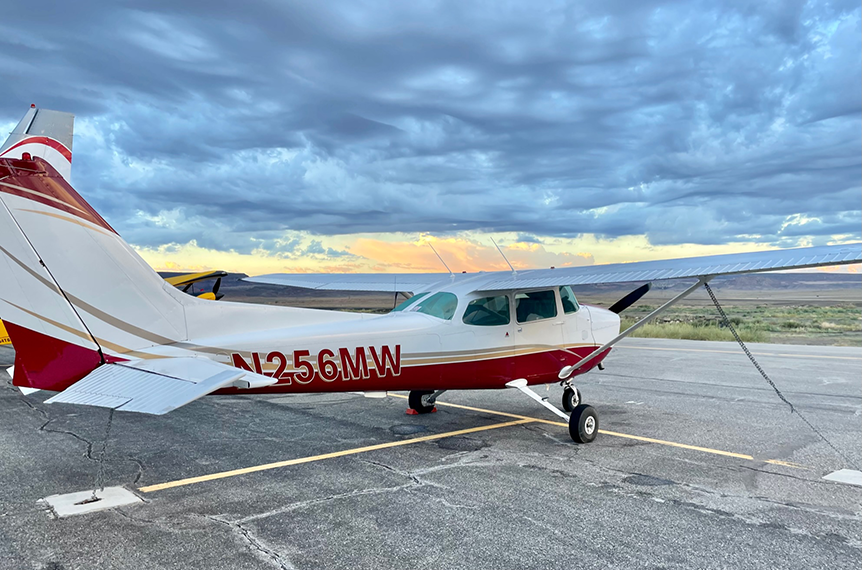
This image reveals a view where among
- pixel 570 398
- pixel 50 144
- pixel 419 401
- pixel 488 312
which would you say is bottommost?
pixel 419 401

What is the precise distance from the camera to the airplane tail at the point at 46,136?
49.6 feet

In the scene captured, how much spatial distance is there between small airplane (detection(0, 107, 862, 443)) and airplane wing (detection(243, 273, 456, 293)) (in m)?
1.91

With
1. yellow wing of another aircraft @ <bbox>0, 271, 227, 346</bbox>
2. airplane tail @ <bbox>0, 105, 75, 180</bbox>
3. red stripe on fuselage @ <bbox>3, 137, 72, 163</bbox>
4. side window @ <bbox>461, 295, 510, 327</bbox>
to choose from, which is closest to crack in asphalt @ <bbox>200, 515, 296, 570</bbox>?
side window @ <bbox>461, 295, 510, 327</bbox>

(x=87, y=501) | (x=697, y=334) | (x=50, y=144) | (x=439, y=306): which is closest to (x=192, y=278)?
(x=50, y=144)

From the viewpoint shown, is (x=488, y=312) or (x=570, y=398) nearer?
(x=488, y=312)

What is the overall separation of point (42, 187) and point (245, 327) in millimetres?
2289

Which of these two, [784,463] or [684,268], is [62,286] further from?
[784,463]

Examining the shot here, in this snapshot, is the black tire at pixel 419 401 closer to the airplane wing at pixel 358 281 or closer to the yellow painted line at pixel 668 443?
the yellow painted line at pixel 668 443

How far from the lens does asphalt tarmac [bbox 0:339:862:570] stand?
4.28 meters

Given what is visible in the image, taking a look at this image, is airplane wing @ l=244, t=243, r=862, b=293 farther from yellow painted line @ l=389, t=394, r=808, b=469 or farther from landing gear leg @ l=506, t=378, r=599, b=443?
yellow painted line @ l=389, t=394, r=808, b=469

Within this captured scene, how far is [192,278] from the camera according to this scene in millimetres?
16469

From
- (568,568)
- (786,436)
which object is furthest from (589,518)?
(786,436)

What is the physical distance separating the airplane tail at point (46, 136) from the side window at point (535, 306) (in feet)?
43.6

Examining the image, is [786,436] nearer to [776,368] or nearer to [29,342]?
[776,368]
